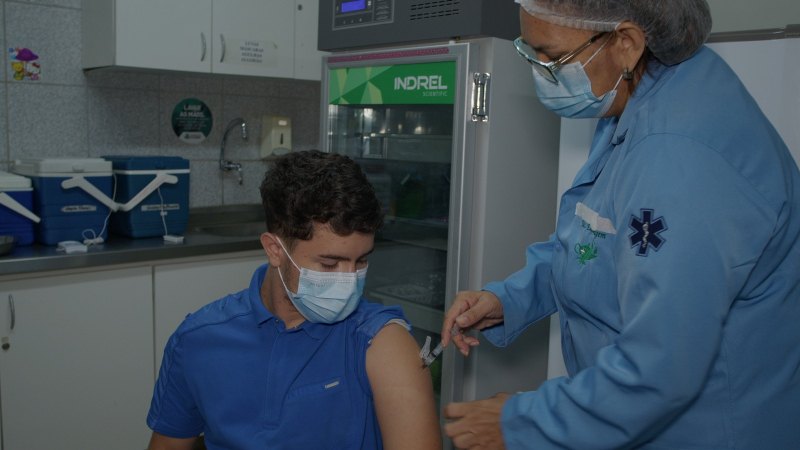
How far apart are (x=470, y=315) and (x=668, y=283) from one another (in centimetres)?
57

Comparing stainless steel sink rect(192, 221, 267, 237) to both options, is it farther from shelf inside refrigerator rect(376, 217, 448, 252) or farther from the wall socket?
shelf inside refrigerator rect(376, 217, 448, 252)

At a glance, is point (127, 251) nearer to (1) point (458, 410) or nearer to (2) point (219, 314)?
(2) point (219, 314)

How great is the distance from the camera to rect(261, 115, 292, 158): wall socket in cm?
334

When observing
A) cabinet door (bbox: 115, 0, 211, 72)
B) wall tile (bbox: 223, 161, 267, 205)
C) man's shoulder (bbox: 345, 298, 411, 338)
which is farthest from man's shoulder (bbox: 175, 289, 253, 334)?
wall tile (bbox: 223, 161, 267, 205)

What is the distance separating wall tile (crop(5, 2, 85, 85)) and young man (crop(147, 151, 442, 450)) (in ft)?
6.07

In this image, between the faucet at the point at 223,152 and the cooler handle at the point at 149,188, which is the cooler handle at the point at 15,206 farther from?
the faucet at the point at 223,152

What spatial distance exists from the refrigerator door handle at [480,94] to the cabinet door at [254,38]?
131cm

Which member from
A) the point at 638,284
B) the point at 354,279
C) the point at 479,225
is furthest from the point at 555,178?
the point at 638,284

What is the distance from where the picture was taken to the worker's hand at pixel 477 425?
1.03 m

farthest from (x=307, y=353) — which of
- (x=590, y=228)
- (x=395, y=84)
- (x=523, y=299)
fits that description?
(x=395, y=84)

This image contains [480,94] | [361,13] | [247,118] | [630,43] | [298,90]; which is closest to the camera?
[630,43]

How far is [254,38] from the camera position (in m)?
2.86

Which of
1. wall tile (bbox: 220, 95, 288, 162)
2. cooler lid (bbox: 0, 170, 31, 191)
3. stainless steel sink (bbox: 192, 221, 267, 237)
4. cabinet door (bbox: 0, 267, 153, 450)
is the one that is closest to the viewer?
cabinet door (bbox: 0, 267, 153, 450)

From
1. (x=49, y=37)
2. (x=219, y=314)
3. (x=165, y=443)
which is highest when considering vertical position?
(x=49, y=37)
